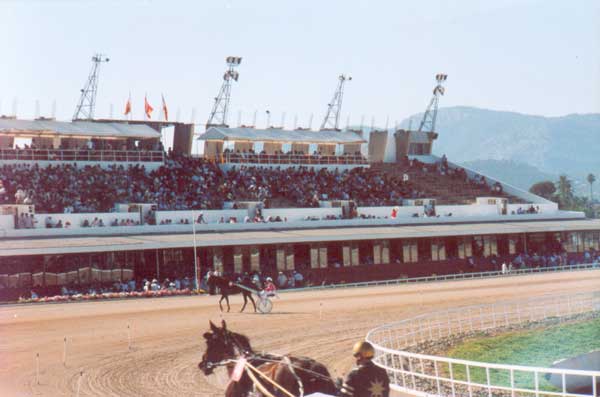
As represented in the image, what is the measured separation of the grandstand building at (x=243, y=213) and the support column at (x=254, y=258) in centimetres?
7

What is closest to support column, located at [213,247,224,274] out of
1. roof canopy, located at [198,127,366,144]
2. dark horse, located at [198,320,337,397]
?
roof canopy, located at [198,127,366,144]

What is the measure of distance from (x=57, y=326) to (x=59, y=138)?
74.1 ft

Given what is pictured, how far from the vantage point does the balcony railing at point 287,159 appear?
44.2m

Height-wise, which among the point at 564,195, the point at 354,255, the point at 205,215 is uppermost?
the point at 205,215

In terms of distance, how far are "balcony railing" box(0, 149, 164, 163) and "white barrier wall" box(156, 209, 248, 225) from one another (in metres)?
7.54

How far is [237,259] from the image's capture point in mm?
32188

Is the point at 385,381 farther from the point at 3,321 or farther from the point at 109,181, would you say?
the point at 109,181

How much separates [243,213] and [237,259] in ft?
12.8

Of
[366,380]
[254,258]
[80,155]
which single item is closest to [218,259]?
[254,258]

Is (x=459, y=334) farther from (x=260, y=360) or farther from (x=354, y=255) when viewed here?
(x=354, y=255)

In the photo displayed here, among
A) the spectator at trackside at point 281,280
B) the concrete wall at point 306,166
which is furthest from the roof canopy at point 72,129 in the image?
the spectator at trackside at point 281,280

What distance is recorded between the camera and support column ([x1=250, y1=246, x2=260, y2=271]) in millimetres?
32688

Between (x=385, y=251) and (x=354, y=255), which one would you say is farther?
(x=385, y=251)

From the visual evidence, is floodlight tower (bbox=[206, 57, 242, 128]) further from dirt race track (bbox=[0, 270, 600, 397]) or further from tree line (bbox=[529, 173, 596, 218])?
tree line (bbox=[529, 173, 596, 218])
